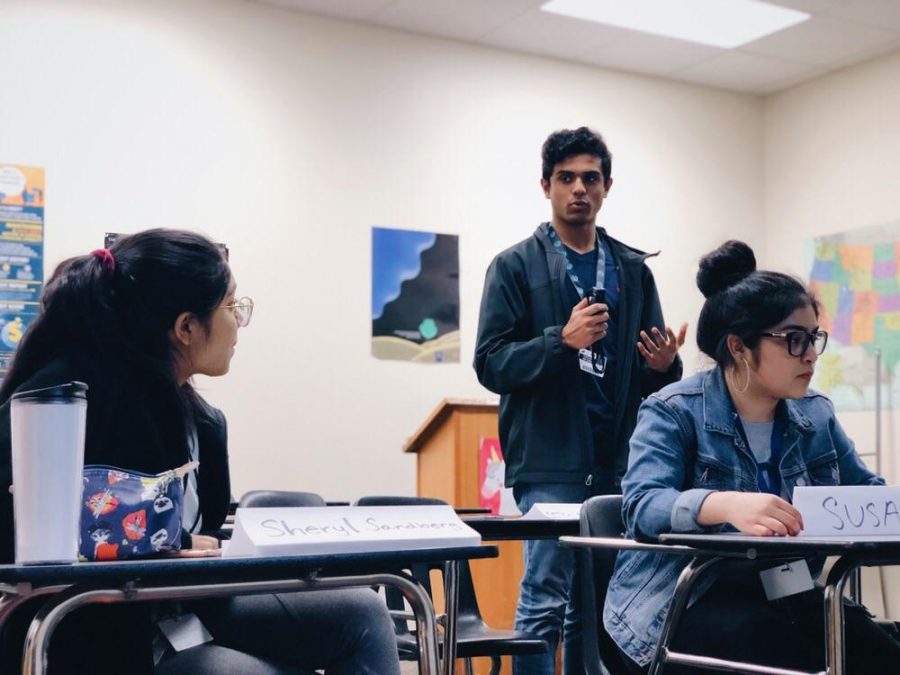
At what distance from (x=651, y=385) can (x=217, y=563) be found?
1882 millimetres

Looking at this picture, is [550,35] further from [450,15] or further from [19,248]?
[19,248]

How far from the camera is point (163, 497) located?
147 centimetres

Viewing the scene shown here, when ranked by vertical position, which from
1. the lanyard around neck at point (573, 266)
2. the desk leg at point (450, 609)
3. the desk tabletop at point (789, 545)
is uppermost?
the lanyard around neck at point (573, 266)

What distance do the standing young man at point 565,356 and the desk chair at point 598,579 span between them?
0.53 m

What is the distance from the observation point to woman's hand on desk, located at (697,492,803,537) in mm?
1703

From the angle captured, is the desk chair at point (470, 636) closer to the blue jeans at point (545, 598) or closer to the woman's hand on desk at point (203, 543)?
the blue jeans at point (545, 598)

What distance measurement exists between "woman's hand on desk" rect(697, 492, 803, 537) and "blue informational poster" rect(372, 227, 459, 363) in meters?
3.78

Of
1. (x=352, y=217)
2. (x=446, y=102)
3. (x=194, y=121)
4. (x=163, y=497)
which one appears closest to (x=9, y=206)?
(x=194, y=121)

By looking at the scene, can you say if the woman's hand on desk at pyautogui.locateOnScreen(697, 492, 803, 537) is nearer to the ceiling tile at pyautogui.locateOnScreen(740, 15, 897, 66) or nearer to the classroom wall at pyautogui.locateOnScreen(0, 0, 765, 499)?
the classroom wall at pyautogui.locateOnScreen(0, 0, 765, 499)

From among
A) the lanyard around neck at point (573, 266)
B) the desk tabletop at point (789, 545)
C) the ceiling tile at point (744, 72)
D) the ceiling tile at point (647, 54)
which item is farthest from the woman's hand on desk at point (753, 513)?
the ceiling tile at point (744, 72)

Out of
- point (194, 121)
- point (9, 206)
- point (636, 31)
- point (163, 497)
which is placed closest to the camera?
point (163, 497)

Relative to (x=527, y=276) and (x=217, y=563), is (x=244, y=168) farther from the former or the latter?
(x=217, y=563)

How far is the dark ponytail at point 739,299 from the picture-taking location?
6.87ft

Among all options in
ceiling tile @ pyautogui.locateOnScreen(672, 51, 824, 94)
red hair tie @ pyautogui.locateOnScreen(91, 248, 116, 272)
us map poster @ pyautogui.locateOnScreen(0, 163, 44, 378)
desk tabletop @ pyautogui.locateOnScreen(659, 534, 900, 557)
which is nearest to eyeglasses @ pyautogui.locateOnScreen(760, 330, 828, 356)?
desk tabletop @ pyautogui.locateOnScreen(659, 534, 900, 557)
